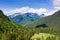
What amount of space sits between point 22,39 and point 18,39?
3637mm

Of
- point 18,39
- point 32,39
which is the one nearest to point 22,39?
point 18,39

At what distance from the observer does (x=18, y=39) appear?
145625 mm

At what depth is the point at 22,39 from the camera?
147875 mm

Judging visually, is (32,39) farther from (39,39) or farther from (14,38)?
(14,38)

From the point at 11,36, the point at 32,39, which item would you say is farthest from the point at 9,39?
the point at 32,39

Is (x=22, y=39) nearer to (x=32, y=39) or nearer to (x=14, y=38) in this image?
(x=14, y=38)

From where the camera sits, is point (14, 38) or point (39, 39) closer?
point (14, 38)

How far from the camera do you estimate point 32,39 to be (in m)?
189

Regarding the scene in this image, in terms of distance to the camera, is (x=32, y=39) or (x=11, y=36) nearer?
(x=11, y=36)

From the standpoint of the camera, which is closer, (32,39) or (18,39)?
(18,39)

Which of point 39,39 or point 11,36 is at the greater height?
point 11,36

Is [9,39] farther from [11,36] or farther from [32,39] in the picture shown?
[32,39]

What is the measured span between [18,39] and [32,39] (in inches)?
1753

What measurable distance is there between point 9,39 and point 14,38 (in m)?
7.86
